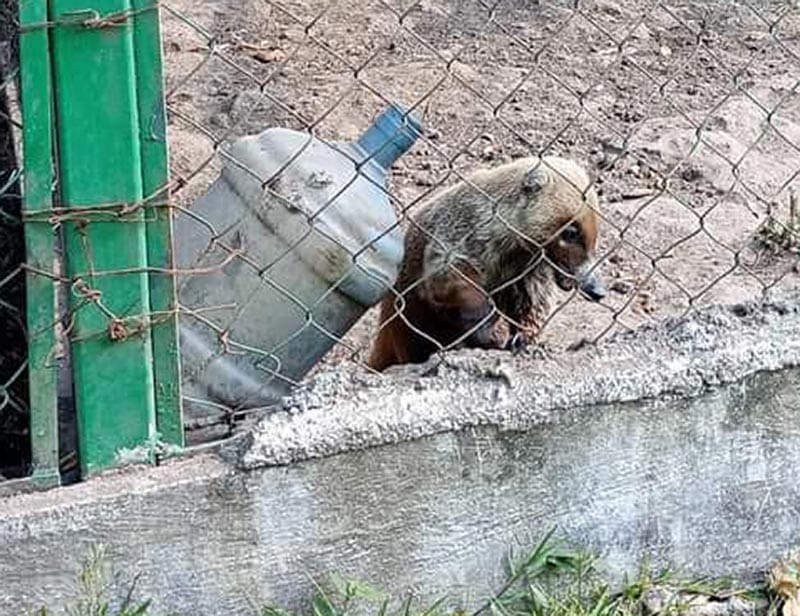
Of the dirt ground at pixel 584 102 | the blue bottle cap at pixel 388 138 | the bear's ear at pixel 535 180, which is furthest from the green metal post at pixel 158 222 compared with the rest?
the bear's ear at pixel 535 180

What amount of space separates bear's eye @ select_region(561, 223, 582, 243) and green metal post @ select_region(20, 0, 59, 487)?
1902 millimetres

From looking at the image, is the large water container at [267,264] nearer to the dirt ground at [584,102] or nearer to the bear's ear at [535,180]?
the dirt ground at [584,102]

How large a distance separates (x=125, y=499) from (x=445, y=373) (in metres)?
0.67

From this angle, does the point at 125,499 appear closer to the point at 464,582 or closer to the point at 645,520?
the point at 464,582

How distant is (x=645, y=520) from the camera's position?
127 inches

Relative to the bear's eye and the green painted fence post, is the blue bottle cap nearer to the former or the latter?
the green painted fence post

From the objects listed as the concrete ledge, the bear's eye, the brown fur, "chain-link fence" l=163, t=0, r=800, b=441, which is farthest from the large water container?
the bear's eye

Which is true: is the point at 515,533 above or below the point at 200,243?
below

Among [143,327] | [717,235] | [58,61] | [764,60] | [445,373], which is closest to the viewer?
[58,61]

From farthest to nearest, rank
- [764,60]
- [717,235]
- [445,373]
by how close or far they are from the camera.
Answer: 1. [764,60]
2. [717,235]
3. [445,373]


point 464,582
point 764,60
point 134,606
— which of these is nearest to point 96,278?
point 134,606

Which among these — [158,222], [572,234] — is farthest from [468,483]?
[572,234]

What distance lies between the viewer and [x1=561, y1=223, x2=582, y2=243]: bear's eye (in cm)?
438

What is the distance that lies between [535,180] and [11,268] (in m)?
1.80
